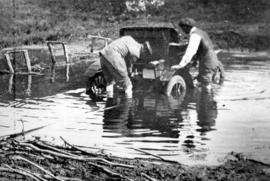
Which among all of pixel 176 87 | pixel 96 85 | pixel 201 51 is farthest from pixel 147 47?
pixel 96 85

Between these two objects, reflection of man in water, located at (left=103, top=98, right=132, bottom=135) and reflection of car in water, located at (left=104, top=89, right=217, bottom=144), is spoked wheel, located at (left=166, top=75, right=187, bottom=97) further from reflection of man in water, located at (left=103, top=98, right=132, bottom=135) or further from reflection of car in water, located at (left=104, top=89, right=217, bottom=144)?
reflection of man in water, located at (left=103, top=98, right=132, bottom=135)

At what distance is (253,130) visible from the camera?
783 centimetres

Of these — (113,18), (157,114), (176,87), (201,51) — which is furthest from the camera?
(113,18)

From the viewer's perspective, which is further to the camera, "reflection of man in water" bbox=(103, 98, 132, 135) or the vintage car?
the vintage car

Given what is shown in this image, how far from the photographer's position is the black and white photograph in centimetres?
562

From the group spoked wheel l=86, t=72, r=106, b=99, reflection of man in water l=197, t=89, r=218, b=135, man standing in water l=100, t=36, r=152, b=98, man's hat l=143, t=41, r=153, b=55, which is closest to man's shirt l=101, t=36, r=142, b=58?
man standing in water l=100, t=36, r=152, b=98

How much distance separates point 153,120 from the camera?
8.81 m

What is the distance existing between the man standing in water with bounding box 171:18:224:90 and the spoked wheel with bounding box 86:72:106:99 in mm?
2377

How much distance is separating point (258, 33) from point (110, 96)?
18134 mm

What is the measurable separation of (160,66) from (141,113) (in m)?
1.72

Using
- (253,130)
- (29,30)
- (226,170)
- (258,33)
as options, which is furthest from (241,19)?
(226,170)

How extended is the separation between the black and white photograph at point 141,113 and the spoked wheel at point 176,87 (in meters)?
0.02

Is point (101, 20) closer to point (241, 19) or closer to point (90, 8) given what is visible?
point (90, 8)

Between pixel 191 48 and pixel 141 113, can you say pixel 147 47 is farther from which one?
pixel 141 113
